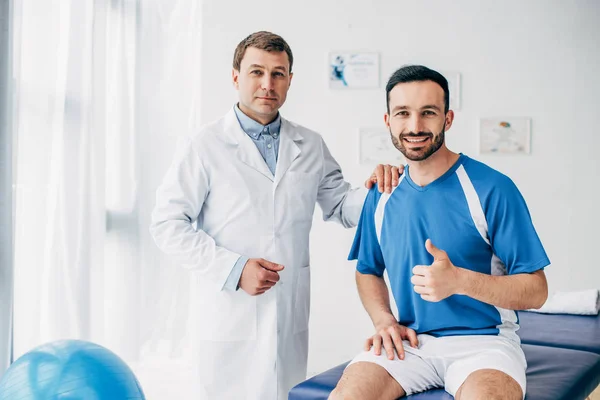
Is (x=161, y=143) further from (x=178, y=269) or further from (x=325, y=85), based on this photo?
(x=325, y=85)

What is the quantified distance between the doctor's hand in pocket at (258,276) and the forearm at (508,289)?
0.63m

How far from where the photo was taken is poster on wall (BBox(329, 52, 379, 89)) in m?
3.57

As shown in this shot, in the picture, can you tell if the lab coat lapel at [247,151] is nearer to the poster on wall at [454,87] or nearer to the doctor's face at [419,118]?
the doctor's face at [419,118]

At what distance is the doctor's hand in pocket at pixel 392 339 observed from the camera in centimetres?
153

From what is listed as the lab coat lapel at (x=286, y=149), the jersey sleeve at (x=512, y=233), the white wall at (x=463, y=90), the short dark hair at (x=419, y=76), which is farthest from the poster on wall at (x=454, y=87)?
the jersey sleeve at (x=512, y=233)

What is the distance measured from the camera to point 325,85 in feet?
11.9

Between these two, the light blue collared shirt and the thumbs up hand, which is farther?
the light blue collared shirt

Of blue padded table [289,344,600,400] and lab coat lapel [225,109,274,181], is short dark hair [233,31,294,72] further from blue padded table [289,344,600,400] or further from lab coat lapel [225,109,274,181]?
blue padded table [289,344,600,400]

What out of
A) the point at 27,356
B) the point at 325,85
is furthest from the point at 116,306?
the point at 325,85

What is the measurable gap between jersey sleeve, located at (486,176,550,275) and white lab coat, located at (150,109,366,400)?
29.0 inches

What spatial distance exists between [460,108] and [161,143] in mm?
1879

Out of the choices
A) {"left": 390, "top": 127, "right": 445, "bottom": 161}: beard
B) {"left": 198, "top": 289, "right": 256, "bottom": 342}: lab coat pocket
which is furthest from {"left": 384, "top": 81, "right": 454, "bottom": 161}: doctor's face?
{"left": 198, "top": 289, "right": 256, "bottom": 342}: lab coat pocket

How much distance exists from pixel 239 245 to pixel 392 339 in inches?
25.6

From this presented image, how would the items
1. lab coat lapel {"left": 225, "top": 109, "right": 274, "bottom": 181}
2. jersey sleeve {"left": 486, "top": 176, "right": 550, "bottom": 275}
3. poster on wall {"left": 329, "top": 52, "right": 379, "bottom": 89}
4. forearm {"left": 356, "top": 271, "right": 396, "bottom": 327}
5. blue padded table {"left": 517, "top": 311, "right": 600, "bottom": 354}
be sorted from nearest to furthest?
jersey sleeve {"left": 486, "top": 176, "right": 550, "bottom": 275} → forearm {"left": 356, "top": 271, "right": 396, "bottom": 327} → lab coat lapel {"left": 225, "top": 109, "right": 274, "bottom": 181} → blue padded table {"left": 517, "top": 311, "right": 600, "bottom": 354} → poster on wall {"left": 329, "top": 52, "right": 379, "bottom": 89}
